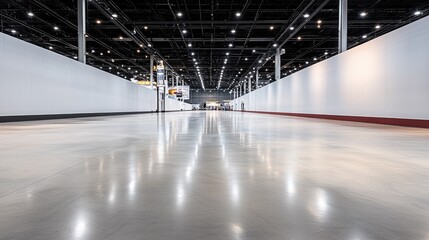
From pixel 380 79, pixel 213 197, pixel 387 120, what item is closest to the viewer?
pixel 213 197

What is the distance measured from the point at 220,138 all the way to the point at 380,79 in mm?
7646

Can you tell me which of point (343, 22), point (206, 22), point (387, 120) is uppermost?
point (206, 22)

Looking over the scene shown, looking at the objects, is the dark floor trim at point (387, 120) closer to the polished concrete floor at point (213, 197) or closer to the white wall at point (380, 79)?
the white wall at point (380, 79)

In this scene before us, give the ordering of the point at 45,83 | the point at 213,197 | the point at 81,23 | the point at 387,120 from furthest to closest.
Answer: the point at 81,23, the point at 45,83, the point at 387,120, the point at 213,197

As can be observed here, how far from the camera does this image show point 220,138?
4.77m

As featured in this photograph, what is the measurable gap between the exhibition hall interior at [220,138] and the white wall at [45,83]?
0.22 feet

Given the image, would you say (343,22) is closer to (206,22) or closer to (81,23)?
(206,22)

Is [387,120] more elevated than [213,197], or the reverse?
[387,120]

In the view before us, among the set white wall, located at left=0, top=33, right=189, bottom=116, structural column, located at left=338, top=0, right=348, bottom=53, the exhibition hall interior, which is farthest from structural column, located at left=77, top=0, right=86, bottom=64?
structural column, located at left=338, top=0, right=348, bottom=53

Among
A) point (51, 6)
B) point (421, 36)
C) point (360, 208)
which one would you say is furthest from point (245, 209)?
point (51, 6)

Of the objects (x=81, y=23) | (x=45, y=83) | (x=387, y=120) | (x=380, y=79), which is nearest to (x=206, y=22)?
(x=81, y=23)

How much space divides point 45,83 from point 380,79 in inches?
551

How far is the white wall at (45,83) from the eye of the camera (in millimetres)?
9422

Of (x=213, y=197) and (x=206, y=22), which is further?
(x=206, y=22)
